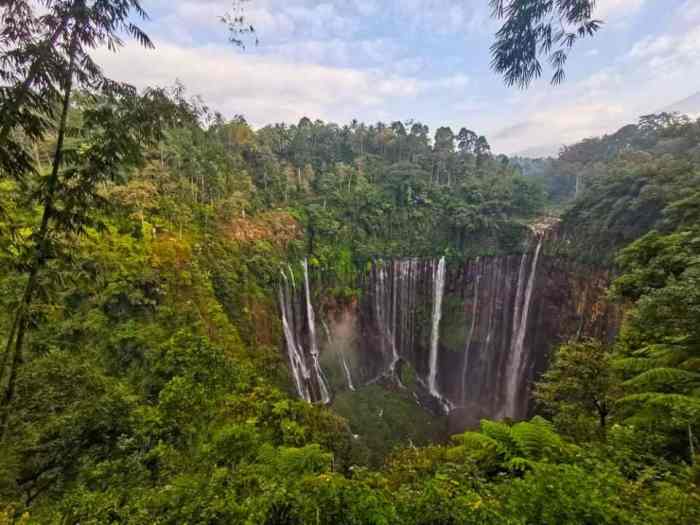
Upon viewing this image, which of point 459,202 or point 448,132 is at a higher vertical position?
point 448,132

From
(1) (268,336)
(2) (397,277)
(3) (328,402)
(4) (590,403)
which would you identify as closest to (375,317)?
(2) (397,277)

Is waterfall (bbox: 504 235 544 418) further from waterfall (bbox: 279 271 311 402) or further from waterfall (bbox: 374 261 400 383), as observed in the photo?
waterfall (bbox: 279 271 311 402)

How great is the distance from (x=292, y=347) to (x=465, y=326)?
1251cm

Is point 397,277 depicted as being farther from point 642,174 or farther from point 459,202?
point 642,174

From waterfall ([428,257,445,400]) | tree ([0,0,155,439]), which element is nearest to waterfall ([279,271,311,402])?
waterfall ([428,257,445,400])

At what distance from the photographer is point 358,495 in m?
2.86

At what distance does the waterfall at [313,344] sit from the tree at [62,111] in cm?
1627

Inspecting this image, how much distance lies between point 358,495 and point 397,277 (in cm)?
2123

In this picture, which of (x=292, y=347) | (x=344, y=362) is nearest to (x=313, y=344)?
(x=292, y=347)

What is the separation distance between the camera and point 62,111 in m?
3.68

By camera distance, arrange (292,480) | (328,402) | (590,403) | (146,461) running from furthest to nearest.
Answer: (328,402) < (590,403) < (146,461) < (292,480)

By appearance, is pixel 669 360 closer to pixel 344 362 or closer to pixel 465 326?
pixel 344 362

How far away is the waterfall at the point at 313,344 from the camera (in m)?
19.0

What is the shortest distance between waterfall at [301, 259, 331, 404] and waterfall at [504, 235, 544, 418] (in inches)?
447
